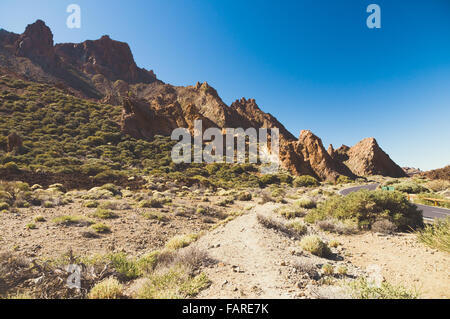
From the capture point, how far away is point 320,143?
4431 centimetres

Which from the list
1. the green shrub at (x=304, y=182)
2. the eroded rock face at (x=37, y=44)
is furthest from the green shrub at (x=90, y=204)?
the eroded rock face at (x=37, y=44)

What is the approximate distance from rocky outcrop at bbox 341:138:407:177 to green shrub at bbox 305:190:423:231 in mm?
55803

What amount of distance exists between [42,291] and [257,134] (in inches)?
2568

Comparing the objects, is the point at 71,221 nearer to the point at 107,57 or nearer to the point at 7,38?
the point at 7,38

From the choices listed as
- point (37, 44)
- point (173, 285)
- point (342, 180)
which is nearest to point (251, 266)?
point (173, 285)

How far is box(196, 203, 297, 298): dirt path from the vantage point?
342cm

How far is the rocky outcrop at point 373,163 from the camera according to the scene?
53.5m

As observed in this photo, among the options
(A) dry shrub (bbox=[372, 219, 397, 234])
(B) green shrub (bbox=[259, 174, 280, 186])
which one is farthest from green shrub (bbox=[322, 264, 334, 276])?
(B) green shrub (bbox=[259, 174, 280, 186])

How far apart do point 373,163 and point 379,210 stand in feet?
194

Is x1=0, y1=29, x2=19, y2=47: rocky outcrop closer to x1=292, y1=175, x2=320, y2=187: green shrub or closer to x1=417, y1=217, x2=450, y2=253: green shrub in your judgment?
x1=292, y1=175, x2=320, y2=187: green shrub

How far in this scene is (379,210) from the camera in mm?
7383

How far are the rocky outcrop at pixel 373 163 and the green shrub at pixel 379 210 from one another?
55.8 metres

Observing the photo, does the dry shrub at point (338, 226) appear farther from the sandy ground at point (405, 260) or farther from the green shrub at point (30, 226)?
the green shrub at point (30, 226)
